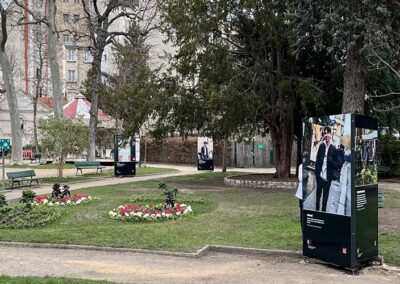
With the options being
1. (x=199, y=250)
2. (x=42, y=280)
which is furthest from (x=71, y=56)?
(x=42, y=280)

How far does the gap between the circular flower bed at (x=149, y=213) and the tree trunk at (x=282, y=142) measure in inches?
417

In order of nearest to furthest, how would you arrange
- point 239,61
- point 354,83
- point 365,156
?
point 365,156
point 354,83
point 239,61

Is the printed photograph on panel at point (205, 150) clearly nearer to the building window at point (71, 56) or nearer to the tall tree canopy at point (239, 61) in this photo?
the tall tree canopy at point (239, 61)

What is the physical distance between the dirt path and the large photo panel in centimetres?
106

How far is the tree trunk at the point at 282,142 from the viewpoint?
23531 mm

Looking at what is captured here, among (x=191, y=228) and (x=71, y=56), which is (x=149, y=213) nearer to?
(x=191, y=228)

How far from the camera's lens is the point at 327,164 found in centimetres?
842

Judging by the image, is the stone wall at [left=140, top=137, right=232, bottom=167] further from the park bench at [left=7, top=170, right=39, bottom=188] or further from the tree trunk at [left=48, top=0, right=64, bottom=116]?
the park bench at [left=7, top=170, right=39, bottom=188]

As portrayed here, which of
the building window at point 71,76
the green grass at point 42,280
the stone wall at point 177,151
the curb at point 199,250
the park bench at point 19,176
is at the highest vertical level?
the building window at point 71,76

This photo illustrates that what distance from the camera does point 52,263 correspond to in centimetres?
882

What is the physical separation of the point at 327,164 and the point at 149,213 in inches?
237

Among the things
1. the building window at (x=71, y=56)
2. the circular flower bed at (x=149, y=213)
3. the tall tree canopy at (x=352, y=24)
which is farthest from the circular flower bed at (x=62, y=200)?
the building window at (x=71, y=56)

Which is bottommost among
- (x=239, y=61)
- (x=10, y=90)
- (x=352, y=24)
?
(x=352, y=24)

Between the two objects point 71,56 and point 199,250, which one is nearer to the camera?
point 199,250
